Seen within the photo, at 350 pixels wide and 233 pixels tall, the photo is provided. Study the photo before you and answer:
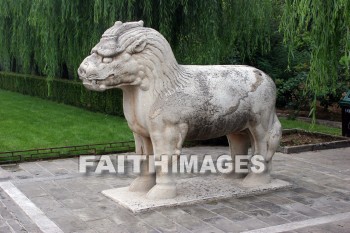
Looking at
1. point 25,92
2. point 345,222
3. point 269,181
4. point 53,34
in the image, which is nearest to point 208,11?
point 53,34

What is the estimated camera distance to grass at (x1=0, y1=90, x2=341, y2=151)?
10727mm

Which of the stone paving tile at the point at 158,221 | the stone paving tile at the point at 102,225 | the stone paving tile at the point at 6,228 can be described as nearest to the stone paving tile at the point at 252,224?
the stone paving tile at the point at 158,221

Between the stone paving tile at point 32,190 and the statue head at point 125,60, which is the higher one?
the statue head at point 125,60

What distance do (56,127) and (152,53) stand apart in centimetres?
733

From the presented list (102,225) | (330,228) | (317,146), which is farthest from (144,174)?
(317,146)

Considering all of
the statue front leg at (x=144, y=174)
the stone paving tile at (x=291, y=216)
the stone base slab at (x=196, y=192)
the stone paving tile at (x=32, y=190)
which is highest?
the statue front leg at (x=144, y=174)

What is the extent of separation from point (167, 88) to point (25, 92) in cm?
1624

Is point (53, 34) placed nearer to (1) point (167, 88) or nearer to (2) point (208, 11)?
(2) point (208, 11)

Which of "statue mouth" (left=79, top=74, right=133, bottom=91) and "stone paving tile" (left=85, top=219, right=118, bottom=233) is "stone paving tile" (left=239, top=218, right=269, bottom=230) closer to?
"stone paving tile" (left=85, top=219, right=118, bottom=233)

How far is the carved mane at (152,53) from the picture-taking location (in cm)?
584

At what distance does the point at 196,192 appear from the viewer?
6539mm

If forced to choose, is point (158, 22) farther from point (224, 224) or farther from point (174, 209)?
point (224, 224)

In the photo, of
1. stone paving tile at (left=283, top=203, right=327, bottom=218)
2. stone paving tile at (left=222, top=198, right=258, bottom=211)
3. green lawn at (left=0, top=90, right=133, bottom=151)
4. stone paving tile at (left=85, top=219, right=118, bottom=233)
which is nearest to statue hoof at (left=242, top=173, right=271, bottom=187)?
stone paving tile at (left=222, top=198, right=258, bottom=211)

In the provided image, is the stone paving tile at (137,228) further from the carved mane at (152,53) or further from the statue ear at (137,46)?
the statue ear at (137,46)
